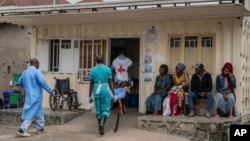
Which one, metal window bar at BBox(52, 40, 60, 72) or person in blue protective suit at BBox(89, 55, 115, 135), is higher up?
metal window bar at BBox(52, 40, 60, 72)

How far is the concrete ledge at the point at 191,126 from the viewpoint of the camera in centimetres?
920

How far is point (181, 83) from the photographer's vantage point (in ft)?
34.4

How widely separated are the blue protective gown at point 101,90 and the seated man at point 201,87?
2.34 m

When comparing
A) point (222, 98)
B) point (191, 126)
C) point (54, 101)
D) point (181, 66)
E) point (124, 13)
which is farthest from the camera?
point (54, 101)

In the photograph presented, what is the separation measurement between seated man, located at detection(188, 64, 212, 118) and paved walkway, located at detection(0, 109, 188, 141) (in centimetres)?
136

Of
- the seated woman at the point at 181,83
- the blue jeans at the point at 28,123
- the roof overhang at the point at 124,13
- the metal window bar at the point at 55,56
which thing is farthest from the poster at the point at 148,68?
the blue jeans at the point at 28,123

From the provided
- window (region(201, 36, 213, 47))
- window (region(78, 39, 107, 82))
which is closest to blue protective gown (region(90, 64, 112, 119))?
window (region(201, 36, 213, 47))

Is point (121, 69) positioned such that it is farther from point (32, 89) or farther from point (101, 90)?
point (32, 89)

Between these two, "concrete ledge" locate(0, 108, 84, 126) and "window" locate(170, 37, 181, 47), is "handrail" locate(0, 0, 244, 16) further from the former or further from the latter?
"concrete ledge" locate(0, 108, 84, 126)

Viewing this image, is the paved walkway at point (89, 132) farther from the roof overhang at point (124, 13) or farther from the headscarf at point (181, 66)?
the roof overhang at point (124, 13)

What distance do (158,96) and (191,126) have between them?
5.12 ft

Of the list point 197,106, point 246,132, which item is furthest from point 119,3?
Result: point 246,132

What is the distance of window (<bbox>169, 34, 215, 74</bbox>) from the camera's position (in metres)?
10.9

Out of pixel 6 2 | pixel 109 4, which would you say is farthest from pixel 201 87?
pixel 6 2
